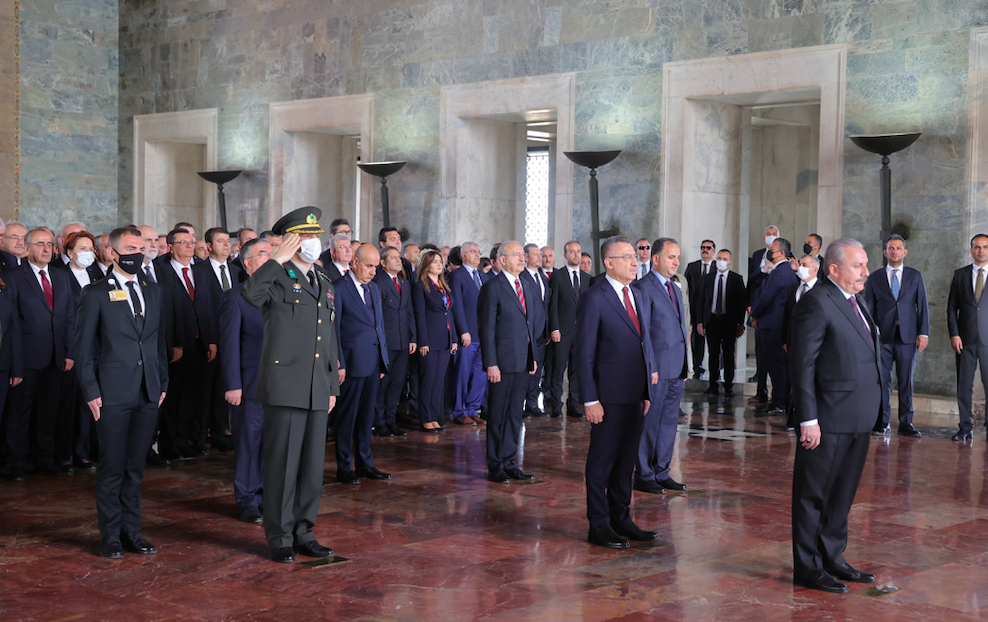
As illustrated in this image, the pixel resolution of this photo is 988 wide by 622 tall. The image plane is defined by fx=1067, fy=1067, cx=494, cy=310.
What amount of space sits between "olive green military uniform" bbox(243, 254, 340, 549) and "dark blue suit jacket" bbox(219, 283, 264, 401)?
0.85m

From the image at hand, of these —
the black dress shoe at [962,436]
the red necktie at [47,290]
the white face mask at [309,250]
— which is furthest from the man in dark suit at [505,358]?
the black dress shoe at [962,436]

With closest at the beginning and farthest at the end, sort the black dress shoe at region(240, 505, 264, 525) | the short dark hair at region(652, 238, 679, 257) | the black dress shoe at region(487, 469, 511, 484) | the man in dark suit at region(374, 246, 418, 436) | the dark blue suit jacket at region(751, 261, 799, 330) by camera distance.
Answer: the black dress shoe at region(240, 505, 264, 525) < the short dark hair at region(652, 238, 679, 257) < the black dress shoe at region(487, 469, 511, 484) < the man in dark suit at region(374, 246, 418, 436) < the dark blue suit jacket at region(751, 261, 799, 330)

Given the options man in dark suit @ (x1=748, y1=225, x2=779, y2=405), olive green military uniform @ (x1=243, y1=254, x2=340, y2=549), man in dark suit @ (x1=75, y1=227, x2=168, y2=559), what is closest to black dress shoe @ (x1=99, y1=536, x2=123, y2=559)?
man in dark suit @ (x1=75, y1=227, x2=168, y2=559)

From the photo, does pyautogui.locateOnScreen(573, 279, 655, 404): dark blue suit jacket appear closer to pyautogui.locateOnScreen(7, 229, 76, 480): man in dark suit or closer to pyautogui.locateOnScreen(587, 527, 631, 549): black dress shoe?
pyautogui.locateOnScreen(587, 527, 631, 549): black dress shoe

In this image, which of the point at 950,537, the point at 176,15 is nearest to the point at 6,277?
the point at 950,537

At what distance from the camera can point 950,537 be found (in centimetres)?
570

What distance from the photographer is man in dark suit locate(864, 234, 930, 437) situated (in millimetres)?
9312

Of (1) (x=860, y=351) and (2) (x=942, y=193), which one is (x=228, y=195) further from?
(1) (x=860, y=351)

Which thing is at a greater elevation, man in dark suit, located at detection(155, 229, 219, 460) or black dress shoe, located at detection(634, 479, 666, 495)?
man in dark suit, located at detection(155, 229, 219, 460)

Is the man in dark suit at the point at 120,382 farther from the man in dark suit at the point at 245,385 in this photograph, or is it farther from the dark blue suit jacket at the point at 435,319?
the dark blue suit jacket at the point at 435,319

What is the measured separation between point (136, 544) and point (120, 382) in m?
0.79

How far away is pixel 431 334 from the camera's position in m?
9.31

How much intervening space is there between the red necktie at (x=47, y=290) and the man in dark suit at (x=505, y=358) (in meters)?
2.88

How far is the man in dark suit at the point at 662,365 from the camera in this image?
6582 millimetres
